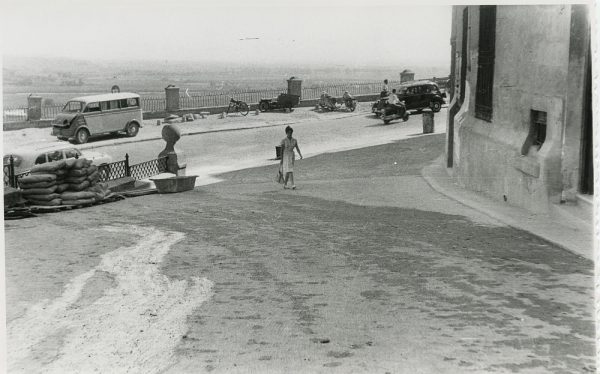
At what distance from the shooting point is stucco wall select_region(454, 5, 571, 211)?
667 centimetres

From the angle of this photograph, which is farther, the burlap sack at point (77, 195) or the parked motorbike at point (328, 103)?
the parked motorbike at point (328, 103)

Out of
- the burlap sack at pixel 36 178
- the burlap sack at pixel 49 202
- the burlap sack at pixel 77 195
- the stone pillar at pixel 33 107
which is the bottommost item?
the burlap sack at pixel 49 202

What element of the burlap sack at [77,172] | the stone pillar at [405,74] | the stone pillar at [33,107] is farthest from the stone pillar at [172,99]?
the stone pillar at [405,74]

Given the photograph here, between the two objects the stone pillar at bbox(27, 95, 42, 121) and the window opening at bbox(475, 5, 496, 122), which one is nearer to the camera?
the stone pillar at bbox(27, 95, 42, 121)

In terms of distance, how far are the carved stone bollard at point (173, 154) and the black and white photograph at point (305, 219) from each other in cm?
17

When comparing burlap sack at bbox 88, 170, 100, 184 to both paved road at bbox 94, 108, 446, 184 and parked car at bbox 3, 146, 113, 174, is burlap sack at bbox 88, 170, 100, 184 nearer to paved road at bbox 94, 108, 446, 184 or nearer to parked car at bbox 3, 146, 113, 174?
parked car at bbox 3, 146, 113, 174

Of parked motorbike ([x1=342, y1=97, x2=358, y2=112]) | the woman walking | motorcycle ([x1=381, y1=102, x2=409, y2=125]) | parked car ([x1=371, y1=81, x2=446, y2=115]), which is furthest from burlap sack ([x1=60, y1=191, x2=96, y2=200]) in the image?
parked car ([x1=371, y1=81, x2=446, y2=115])

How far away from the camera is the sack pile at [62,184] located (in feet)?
26.8

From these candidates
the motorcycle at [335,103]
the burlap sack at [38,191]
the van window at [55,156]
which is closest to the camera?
the burlap sack at [38,191]

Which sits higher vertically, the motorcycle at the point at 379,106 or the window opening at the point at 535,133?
the motorcycle at the point at 379,106

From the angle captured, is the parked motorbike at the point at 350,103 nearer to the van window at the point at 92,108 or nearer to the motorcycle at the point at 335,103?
the motorcycle at the point at 335,103

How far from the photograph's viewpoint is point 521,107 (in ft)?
26.1

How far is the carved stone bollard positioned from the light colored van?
0.63 m

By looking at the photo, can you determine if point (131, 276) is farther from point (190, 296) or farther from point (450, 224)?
point (450, 224)
